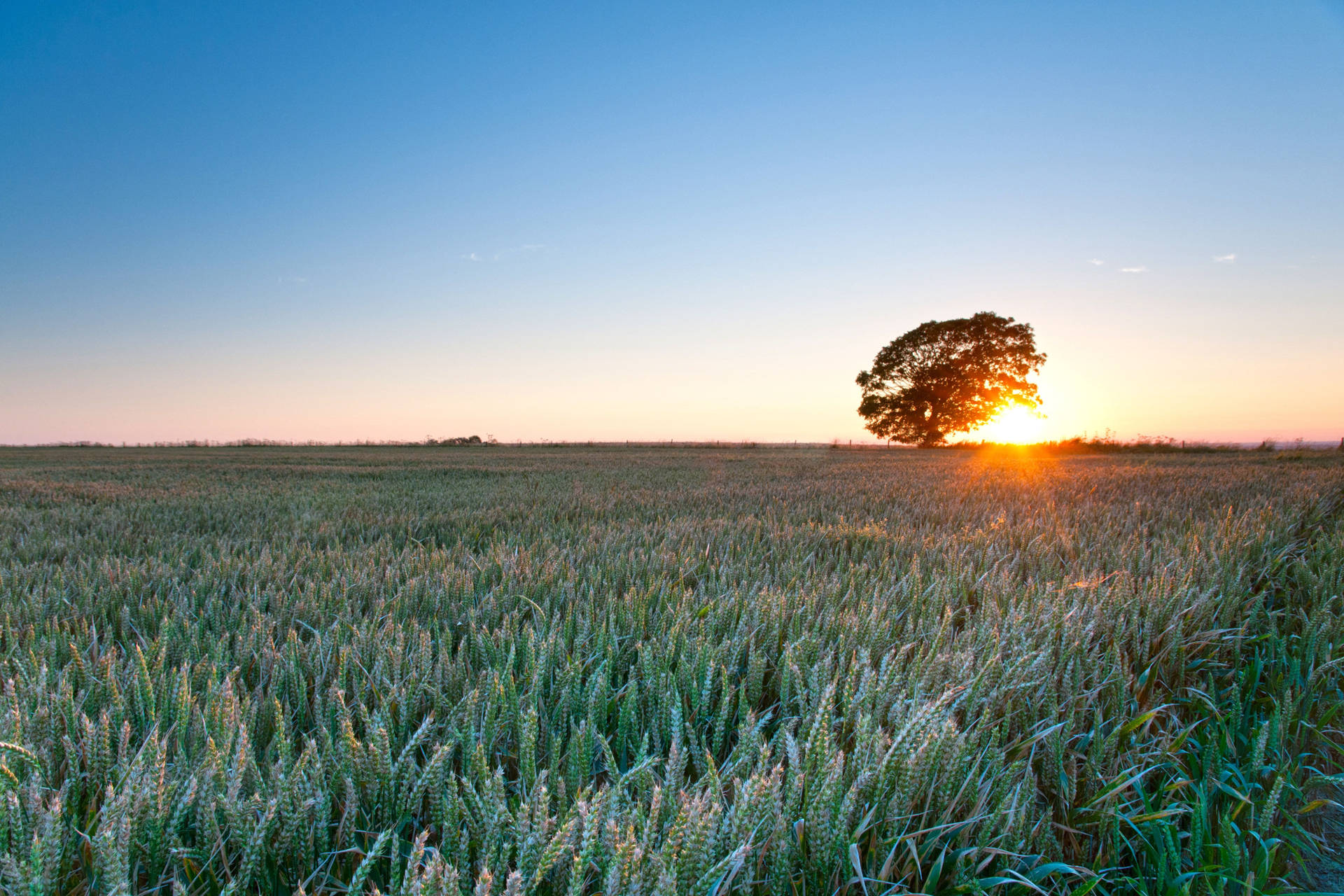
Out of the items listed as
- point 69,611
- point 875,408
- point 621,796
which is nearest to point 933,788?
point 621,796

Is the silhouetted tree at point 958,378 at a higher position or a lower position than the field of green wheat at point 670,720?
higher

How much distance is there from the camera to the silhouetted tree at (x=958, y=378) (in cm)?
3388

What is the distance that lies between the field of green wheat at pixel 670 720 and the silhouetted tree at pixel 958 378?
1332 inches

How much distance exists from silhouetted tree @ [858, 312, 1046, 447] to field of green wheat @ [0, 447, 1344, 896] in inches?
1332

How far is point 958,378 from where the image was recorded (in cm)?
3403

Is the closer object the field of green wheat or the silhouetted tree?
the field of green wheat

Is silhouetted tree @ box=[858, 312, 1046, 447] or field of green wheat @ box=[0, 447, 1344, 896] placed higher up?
silhouetted tree @ box=[858, 312, 1046, 447]

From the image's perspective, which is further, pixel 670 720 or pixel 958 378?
pixel 958 378

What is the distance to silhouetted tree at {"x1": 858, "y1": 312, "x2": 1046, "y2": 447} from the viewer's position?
111ft

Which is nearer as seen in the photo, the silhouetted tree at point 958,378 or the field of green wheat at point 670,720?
the field of green wheat at point 670,720

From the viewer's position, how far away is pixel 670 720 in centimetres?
116

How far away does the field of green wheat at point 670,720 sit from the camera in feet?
2.49

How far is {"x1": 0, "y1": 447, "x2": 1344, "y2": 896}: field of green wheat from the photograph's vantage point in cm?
76

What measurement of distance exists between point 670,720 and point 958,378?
36803 mm
